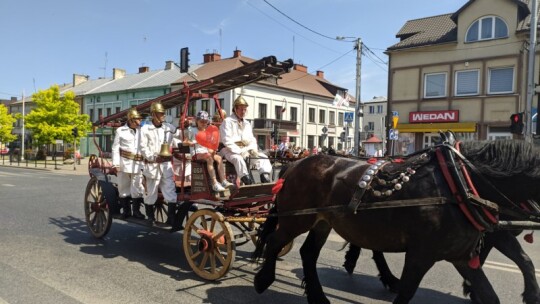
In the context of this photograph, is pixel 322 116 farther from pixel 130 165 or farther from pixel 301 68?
pixel 130 165

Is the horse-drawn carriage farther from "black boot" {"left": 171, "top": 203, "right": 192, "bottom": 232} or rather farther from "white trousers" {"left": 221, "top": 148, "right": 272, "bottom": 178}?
"white trousers" {"left": 221, "top": 148, "right": 272, "bottom": 178}

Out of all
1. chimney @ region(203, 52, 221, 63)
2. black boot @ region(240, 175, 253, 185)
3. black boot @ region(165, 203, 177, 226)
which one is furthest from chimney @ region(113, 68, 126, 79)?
black boot @ region(240, 175, 253, 185)

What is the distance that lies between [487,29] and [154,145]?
21966 mm

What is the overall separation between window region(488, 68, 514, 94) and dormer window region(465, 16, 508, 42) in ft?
5.94

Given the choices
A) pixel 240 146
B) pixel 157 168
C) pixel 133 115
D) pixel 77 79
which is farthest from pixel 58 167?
pixel 77 79

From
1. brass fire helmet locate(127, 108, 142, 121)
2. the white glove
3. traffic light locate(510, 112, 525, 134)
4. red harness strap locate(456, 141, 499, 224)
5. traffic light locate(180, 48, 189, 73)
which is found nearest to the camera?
red harness strap locate(456, 141, 499, 224)

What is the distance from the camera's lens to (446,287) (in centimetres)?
500

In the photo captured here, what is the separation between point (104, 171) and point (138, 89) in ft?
129

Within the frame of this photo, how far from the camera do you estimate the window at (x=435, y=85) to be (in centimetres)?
2416

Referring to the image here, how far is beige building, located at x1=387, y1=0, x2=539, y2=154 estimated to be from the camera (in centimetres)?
2180

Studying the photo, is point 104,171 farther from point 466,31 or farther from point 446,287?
point 466,31

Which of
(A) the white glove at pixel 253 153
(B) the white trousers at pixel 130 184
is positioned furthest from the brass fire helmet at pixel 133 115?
(A) the white glove at pixel 253 153

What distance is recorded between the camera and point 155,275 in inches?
210

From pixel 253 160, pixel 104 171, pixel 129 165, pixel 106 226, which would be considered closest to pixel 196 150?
pixel 253 160
